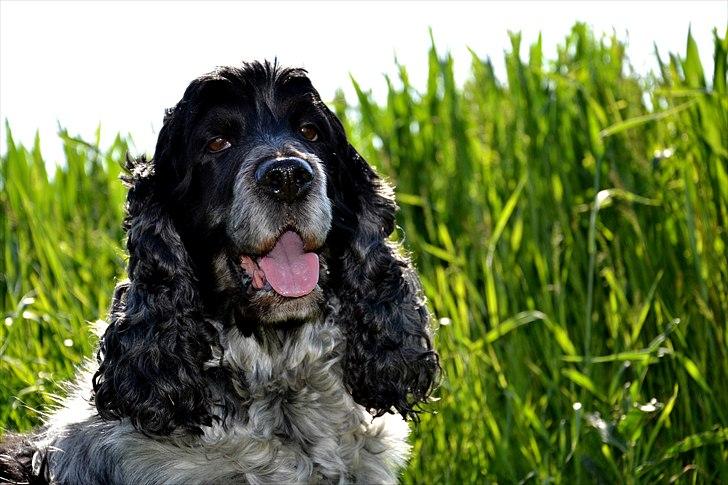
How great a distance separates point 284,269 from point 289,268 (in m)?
0.02

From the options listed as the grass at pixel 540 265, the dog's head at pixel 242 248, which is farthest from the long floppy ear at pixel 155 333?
the grass at pixel 540 265

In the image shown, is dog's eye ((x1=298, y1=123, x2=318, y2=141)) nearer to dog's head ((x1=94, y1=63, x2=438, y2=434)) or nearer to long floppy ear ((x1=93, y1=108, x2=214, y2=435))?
dog's head ((x1=94, y1=63, x2=438, y2=434))

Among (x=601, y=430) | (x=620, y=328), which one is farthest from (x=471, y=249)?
(x=601, y=430)

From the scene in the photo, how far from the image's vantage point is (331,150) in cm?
423

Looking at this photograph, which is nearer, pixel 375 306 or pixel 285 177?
pixel 285 177

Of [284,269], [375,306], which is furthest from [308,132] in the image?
[375,306]

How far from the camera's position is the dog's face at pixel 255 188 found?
12.5ft

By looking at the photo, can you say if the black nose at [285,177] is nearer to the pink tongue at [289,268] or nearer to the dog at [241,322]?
the dog at [241,322]

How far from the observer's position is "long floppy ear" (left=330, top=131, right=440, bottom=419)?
4227mm

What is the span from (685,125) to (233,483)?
3142 mm

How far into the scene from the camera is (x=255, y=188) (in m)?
3.79

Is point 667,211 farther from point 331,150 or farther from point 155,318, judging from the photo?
point 155,318

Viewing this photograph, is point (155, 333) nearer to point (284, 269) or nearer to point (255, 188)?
point (284, 269)

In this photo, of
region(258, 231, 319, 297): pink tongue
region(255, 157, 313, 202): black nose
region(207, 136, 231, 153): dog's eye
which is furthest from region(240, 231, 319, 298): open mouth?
region(207, 136, 231, 153): dog's eye
